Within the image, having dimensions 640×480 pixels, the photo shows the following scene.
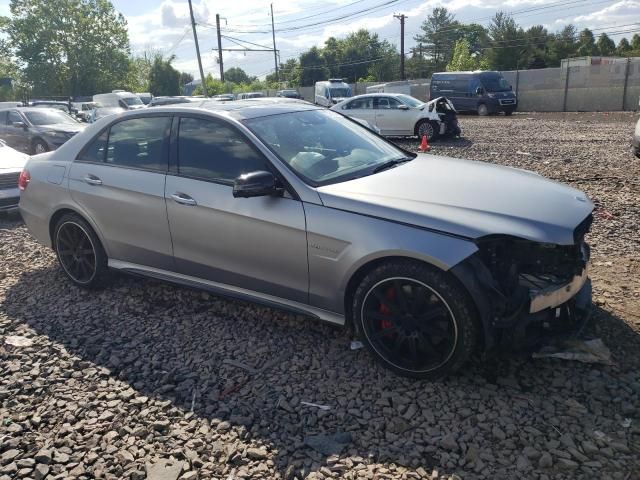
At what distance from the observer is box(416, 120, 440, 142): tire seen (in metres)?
16.1

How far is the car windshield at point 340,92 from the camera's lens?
1204 inches

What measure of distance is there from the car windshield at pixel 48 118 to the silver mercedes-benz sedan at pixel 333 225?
457 inches

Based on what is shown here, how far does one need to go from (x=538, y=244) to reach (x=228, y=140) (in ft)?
7.25

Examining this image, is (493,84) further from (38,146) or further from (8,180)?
(8,180)

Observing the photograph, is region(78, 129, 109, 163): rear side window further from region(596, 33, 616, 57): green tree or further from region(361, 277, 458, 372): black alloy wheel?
region(596, 33, 616, 57): green tree

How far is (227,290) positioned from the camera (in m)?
4.02

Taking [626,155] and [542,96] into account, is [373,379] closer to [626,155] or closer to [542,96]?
[626,155]

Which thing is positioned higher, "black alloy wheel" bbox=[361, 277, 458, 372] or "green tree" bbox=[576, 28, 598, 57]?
"green tree" bbox=[576, 28, 598, 57]

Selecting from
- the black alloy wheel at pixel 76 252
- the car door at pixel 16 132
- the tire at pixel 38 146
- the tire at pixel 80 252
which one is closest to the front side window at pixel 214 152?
the tire at pixel 80 252

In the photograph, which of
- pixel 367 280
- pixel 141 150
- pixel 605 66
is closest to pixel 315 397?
pixel 367 280

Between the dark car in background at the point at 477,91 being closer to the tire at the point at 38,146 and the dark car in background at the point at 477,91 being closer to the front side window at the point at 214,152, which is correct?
the tire at the point at 38,146

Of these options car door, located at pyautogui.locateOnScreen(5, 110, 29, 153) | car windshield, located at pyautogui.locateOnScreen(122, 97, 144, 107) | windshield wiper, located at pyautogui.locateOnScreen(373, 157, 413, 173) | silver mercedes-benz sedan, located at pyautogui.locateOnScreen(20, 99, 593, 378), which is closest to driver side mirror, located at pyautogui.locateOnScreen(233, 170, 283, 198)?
silver mercedes-benz sedan, located at pyautogui.locateOnScreen(20, 99, 593, 378)

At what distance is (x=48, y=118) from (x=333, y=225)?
14404 mm

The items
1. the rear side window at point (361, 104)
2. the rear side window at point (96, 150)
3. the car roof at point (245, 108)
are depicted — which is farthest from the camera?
the rear side window at point (361, 104)
